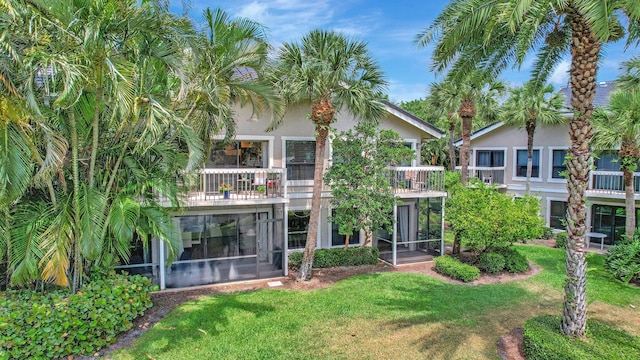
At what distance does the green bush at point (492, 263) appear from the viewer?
49.2ft

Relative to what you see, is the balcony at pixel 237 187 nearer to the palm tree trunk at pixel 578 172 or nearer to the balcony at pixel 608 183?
the palm tree trunk at pixel 578 172

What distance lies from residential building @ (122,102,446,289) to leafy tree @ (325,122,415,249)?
115cm

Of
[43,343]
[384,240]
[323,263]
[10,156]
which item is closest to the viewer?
[10,156]

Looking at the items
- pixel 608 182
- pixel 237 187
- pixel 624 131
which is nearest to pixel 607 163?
pixel 608 182

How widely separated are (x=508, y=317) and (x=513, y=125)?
16885 mm

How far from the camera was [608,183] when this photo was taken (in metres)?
19.1

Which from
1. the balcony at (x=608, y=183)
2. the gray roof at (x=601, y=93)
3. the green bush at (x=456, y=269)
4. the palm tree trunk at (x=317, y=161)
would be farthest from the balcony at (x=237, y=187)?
the gray roof at (x=601, y=93)

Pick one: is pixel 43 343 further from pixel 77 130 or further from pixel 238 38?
pixel 238 38

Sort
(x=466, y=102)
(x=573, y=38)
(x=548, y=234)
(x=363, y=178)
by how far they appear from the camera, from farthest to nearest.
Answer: (x=548, y=234), (x=466, y=102), (x=363, y=178), (x=573, y=38)

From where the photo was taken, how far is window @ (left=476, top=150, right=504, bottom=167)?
84.5ft

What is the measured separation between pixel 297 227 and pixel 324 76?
21.4 ft

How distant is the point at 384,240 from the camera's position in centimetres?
1814

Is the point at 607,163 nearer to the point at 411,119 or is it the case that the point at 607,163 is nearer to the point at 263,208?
the point at 411,119

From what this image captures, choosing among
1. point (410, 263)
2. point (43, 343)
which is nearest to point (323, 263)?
point (410, 263)
